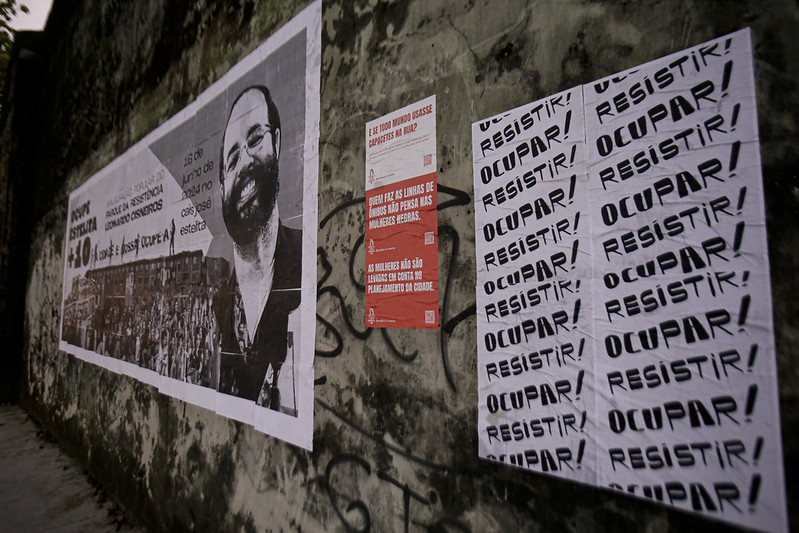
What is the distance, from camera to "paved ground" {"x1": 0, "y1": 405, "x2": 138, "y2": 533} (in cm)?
352

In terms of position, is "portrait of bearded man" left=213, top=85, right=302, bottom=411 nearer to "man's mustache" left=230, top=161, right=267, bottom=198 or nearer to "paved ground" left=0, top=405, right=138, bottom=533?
"man's mustache" left=230, top=161, right=267, bottom=198

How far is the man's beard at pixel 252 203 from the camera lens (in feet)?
7.73

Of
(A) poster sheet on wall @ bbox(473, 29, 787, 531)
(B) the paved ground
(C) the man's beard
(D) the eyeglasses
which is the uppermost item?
(D) the eyeglasses

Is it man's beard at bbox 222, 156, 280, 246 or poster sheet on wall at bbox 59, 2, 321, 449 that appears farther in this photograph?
man's beard at bbox 222, 156, 280, 246

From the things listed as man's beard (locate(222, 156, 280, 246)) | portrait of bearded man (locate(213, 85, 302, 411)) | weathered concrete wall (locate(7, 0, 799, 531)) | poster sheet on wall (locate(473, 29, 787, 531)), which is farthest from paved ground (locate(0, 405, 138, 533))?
poster sheet on wall (locate(473, 29, 787, 531))

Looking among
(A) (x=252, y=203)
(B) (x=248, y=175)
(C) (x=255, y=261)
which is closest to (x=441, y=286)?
(C) (x=255, y=261)

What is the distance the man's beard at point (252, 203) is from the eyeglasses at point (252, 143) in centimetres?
9

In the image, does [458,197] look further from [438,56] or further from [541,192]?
[438,56]

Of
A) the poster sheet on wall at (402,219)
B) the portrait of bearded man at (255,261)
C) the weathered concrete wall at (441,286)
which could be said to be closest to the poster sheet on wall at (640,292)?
the weathered concrete wall at (441,286)

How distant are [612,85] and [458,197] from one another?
0.56 metres

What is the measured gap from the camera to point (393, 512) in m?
1.56

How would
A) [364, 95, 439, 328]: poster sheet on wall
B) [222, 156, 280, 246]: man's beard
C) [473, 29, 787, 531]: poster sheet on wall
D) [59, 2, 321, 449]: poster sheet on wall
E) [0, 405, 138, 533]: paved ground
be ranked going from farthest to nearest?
1. [0, 405, 138, 533]: paved ground
2. [222, 156, 280, 246]: man's beard
3. [59, 2, 321, 449]: poster sheet on wall
4. [364, 95, 439, 328]: poster sheet on wall
5. [473, 29, 787, 531]: poster sheet on wall

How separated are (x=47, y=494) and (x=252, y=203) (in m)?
4.09

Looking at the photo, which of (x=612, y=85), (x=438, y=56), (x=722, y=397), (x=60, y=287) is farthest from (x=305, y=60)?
(x=60, y=287)
